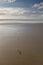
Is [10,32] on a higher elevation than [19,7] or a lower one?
lower

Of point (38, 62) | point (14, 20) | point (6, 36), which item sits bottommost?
point (38, 62)

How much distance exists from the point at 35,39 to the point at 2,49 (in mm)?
372

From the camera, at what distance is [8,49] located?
133 cm

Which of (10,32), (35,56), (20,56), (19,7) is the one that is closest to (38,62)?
(35,56)

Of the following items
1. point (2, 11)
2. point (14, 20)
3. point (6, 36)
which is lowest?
point (6, 36)

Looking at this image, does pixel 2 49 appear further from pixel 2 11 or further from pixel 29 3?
pixel 29 3

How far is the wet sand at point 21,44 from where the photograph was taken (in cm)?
131

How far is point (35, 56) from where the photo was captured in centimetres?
132

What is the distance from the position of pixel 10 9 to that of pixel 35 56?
0.56 metres

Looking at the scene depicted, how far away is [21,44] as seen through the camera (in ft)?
4.39

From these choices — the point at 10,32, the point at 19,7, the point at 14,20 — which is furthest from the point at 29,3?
the point at 10,32

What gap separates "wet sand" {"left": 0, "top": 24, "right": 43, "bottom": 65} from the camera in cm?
131

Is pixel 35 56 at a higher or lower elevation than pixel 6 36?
lower

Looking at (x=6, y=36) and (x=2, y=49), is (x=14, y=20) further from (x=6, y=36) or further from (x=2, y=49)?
(x=2, y=49)
